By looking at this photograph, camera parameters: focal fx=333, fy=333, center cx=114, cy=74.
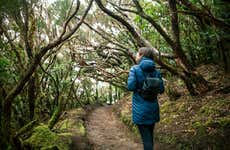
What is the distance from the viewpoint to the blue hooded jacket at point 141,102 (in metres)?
5.69

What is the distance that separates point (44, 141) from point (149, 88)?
2.61m

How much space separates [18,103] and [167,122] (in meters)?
4.32

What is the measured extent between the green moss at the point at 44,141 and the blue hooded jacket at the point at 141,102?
6.42 ft

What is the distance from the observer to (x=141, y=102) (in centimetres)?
576

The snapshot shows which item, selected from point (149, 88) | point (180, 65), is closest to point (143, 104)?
point (149, 88)

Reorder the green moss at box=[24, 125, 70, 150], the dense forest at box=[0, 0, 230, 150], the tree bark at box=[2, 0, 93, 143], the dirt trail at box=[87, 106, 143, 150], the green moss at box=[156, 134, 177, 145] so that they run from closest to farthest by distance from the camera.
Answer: the tree bark at box=[2, 0, 93, 143], the dense forest at box=[0, 0, 230, 150], the green moss at box=[24, 125, 70, 150], the green moss at box=[156, 134, 177, 145], the dirt trail at box=[87, 106, 143, 150]

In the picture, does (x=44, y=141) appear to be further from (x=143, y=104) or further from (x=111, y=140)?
(x=111, y=140)

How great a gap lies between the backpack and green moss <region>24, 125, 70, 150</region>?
7.22ft

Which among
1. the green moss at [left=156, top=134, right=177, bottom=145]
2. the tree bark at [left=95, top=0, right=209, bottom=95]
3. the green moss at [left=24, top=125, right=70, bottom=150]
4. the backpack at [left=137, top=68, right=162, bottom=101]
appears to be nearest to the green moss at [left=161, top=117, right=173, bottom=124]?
the green moss at [left=156, top=134, right=177, bottom=145]

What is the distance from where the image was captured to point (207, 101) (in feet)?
29.2

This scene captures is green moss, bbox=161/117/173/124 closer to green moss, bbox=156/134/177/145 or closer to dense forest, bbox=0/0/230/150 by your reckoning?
dense forest, bbox=0/0/230/150

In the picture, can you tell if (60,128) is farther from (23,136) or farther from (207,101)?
(207,101)

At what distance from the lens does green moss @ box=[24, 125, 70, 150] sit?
260 inches

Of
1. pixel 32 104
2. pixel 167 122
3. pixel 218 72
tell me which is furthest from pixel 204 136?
pixel 218 72
